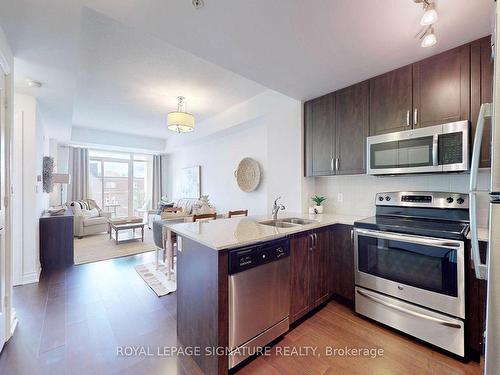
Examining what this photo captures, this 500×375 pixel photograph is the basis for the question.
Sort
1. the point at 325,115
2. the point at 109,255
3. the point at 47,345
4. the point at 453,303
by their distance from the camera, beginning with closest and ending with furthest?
1. the point at 453,303
2. the point at 47,345
3. the point at 325,115
4. the point at 109,255

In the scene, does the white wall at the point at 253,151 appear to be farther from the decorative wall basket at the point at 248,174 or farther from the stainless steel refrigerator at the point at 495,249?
the stainless steel refrigerator at the point at 495,249

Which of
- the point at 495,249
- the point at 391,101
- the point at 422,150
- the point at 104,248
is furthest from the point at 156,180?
the point at 495,249

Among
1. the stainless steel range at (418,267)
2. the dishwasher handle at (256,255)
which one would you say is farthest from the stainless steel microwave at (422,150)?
the dishwasher handle at (256,255)

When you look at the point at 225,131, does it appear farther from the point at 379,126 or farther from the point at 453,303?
the point at 453,303

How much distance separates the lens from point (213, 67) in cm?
289

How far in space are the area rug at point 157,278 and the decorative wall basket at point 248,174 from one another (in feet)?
6.97

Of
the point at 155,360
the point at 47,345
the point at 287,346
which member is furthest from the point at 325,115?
Answer: the point at 47,345

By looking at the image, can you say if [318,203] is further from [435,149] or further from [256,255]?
[256,255]

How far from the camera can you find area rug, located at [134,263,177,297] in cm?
281

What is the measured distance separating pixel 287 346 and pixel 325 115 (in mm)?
2564

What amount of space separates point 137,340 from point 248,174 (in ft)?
10.7

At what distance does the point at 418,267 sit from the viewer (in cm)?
186

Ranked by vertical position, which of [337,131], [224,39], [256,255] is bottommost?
[256,255]

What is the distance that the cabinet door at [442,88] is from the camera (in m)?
1.89
